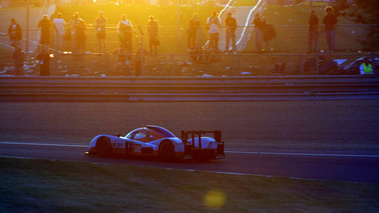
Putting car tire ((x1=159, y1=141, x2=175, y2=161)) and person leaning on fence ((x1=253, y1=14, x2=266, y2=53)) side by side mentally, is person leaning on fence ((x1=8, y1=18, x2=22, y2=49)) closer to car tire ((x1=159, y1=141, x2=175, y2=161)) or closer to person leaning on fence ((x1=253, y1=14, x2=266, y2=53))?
person leaning on fence ((x1=253, y1=14, x2=266, y2=53))

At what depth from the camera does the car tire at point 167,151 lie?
1020cm

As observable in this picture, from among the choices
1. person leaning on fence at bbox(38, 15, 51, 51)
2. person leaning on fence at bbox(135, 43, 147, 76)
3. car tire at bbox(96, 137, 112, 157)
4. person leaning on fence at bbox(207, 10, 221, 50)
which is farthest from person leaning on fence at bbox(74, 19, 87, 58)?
car tire at bbox(96, 137, 112, 157)

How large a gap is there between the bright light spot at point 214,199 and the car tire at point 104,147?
3.74 m

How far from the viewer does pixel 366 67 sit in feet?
56.6

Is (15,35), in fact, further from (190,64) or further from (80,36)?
(190,64)

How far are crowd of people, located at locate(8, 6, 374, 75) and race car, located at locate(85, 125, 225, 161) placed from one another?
23.1ft

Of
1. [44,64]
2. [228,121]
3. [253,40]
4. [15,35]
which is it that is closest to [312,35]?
[253,40]

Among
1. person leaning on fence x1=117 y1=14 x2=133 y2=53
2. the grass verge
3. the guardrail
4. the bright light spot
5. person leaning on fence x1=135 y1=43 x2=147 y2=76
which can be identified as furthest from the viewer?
person leaning on fence x1=117 y1=14 x2=133 y2=53

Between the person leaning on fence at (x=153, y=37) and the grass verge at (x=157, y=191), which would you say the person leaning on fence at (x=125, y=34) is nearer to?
the person leaning on fence at (x=153, y=37)

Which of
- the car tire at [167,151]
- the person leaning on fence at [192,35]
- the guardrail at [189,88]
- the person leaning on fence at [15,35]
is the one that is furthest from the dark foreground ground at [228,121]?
the car tire at [167,151]

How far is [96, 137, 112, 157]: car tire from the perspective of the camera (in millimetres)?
10906

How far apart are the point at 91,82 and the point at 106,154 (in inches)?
266

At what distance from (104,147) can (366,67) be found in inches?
387

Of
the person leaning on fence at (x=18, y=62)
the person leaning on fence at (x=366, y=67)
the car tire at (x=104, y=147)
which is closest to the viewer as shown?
the car tire at (x=104, y=147)
